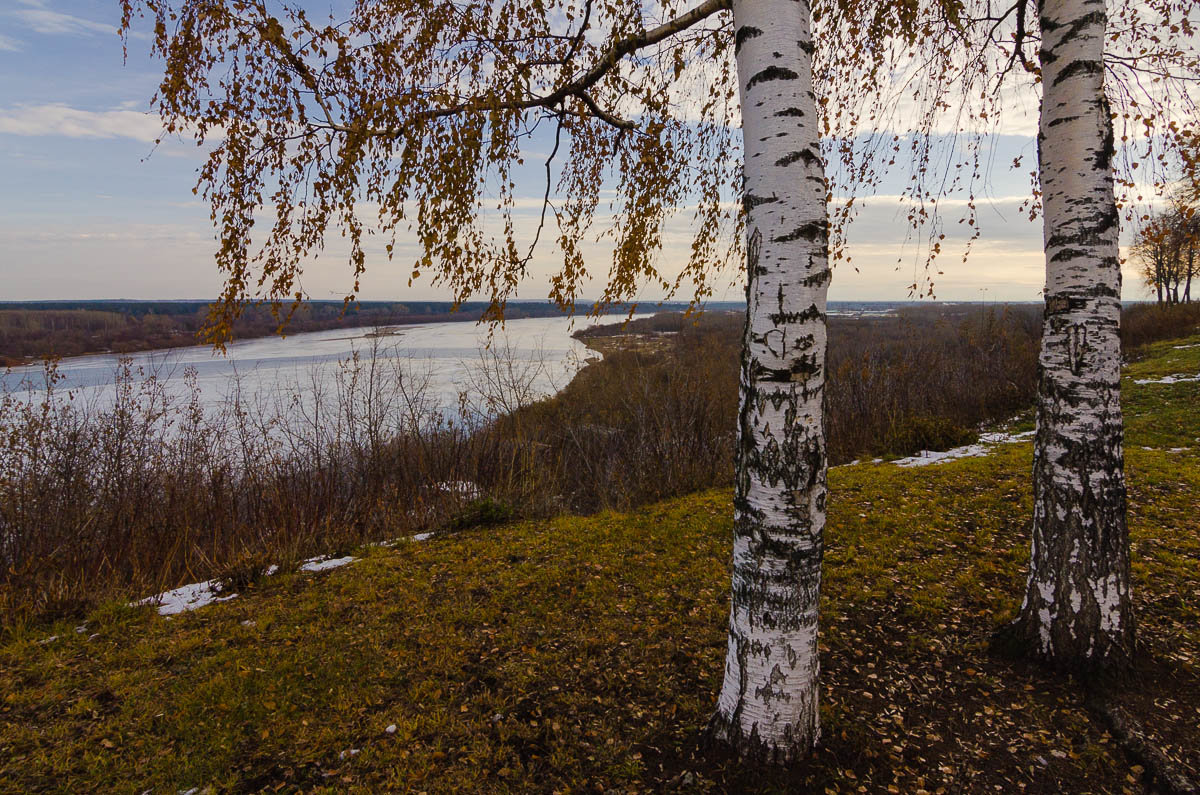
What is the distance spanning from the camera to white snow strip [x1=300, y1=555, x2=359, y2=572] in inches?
171

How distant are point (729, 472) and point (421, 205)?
5.25 metres

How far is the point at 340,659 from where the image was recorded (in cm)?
298

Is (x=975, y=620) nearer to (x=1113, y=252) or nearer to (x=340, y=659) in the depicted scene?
(x=1113, y=252)

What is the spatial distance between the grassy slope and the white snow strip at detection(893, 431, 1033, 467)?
2380 mm

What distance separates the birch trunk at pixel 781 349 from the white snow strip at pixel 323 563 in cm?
349

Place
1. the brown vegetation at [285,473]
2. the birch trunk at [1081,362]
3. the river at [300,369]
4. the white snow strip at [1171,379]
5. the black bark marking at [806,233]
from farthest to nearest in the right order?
the white snow strip at [1171,379]
the river at [300,369]
the brown vegetation at [285,473]
the birch trunk at [1081,362]
the black bark marking at [806,233]

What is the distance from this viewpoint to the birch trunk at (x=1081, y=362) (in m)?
2.43

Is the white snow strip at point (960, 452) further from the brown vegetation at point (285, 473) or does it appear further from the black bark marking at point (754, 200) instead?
the black bark marking at point (754, 200)

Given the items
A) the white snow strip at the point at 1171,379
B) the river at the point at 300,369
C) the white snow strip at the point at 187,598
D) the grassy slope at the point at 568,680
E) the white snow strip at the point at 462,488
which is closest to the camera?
the grassy slope at the point at 568,680

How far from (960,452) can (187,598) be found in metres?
8.17

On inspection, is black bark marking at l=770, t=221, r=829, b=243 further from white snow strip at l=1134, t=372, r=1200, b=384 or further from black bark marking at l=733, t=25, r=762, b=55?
white snow strip at l=1134, t=372, r=1200, b=384

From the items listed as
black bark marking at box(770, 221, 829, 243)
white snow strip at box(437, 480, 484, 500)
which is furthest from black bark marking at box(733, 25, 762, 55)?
white snow strip at box(437, 480, 484, 500)

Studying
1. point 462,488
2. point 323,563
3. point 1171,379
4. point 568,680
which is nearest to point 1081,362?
point 568,680

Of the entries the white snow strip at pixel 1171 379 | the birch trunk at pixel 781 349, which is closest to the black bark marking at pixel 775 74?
the birch trunk at pixel 781 349
